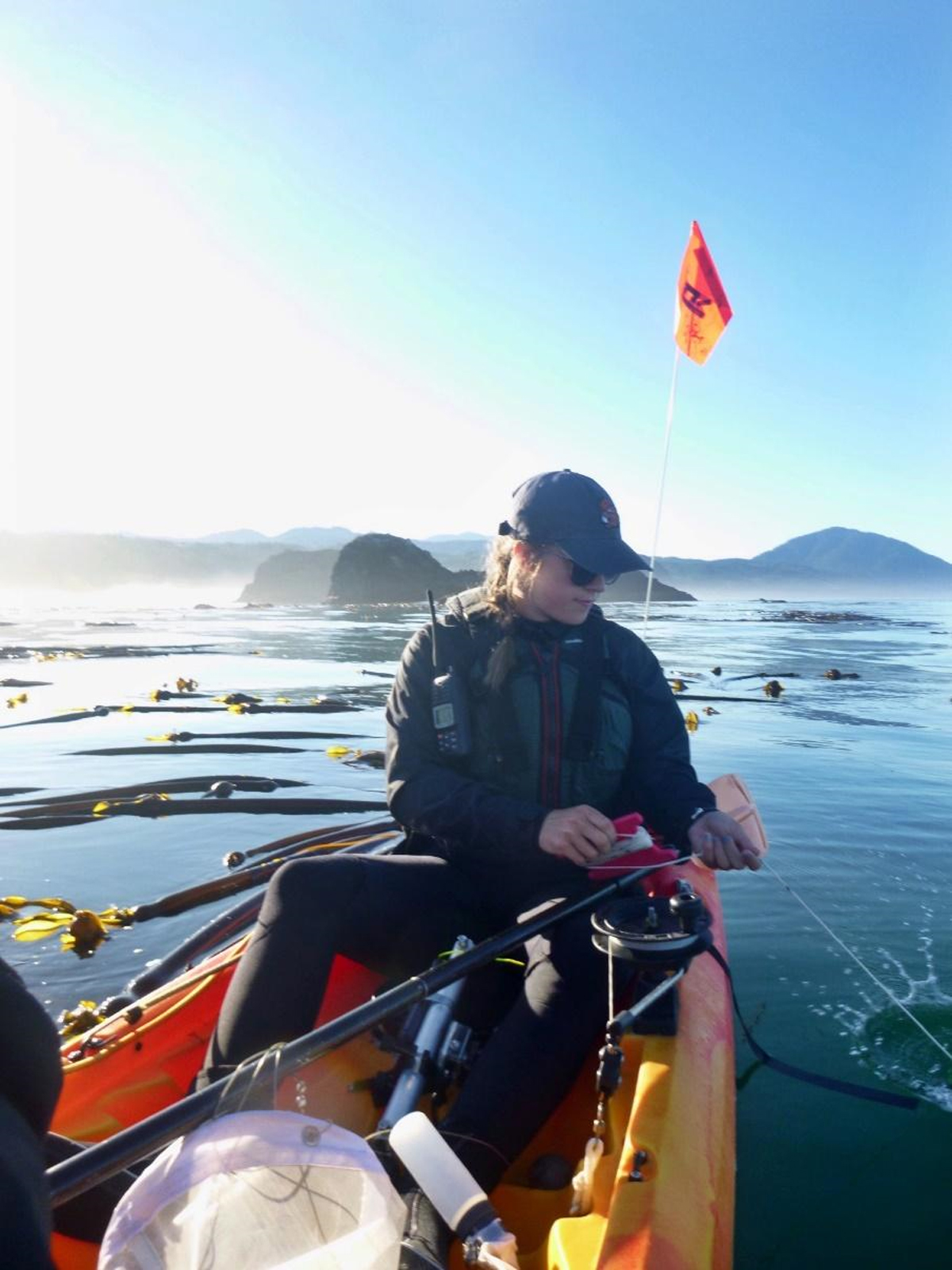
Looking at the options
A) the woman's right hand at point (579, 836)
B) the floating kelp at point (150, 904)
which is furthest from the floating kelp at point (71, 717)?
the woman's right hand at point (579, 836)

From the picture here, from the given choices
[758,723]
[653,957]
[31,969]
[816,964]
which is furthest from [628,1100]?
[758,723]

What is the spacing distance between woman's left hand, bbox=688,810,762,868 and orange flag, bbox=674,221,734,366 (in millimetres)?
7703

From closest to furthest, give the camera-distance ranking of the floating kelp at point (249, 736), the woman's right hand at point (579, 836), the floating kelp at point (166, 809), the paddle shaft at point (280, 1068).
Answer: the paddle shaft at point (280, 1068), the woman's right hand at point (579, 836), the floating kelp at point (166, 809), the floating kelp at point (249, 736)

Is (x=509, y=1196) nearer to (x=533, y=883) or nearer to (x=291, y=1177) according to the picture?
(x=533, y=883)

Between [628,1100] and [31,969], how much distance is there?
3.78m

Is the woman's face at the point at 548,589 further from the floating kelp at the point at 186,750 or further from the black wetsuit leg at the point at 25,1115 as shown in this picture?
the floating kelp at the point at 186,750

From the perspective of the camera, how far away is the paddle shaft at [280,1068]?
1610 millimetres

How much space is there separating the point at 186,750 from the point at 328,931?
8335 mm

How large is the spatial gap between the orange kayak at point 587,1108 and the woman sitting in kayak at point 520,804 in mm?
267

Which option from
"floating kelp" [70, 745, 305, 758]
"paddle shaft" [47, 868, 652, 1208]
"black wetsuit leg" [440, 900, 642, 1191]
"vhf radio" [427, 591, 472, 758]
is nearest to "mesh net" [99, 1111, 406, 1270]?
"paddle shaft" [47, 868, 652, 1208]

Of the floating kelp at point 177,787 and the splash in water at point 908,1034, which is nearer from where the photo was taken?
the splash in water at point 908,1034

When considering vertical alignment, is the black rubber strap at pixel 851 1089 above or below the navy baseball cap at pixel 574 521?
below

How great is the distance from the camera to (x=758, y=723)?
12.8 meters

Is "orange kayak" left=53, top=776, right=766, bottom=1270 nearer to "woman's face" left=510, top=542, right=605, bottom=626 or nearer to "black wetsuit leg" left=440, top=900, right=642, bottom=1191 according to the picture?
"black wetsuit leg" left=440, top=900, right=642, bottom=1191
